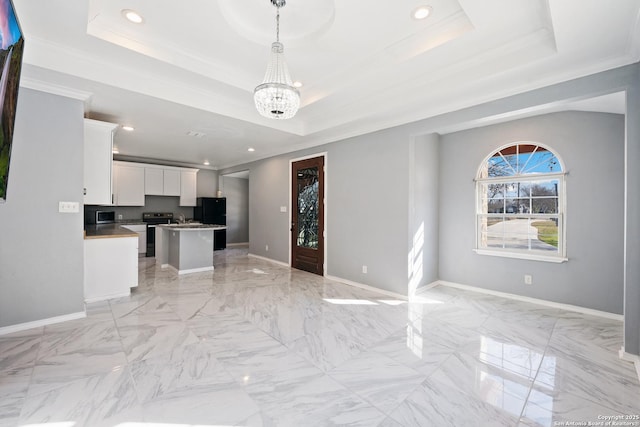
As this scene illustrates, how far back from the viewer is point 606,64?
2.41 metres

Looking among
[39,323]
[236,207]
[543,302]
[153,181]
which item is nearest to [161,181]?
[153,181]

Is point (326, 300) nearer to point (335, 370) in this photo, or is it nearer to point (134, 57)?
point (335, 370)

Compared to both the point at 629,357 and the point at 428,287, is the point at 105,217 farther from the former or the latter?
the point at 629,357

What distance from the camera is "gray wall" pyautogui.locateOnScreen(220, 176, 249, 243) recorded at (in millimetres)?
8891

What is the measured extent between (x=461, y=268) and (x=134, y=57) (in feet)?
16.7

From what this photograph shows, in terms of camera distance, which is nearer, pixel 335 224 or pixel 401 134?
pixel 401 134

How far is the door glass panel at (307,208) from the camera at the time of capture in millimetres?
5440

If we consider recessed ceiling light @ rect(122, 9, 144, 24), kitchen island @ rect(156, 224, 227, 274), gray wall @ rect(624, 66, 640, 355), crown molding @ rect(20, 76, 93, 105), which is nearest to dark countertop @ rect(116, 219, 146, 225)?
kitchen island @ rect(156, 224, 227, 274)

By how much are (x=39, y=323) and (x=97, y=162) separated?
1.99 m

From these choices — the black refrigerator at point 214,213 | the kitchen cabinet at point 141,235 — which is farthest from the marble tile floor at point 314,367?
the black refrigerator at point 214,213

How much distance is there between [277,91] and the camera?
2.27 m

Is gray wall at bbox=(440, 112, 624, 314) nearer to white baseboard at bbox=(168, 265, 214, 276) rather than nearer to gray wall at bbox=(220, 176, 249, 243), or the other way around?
white baseboard at bbox=(168, 265, 214, 276)

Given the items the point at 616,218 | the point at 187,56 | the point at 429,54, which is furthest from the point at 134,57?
the point at 616,218

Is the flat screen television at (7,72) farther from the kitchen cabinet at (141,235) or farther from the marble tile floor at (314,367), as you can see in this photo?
the kitchen cabinet at (141,235)
